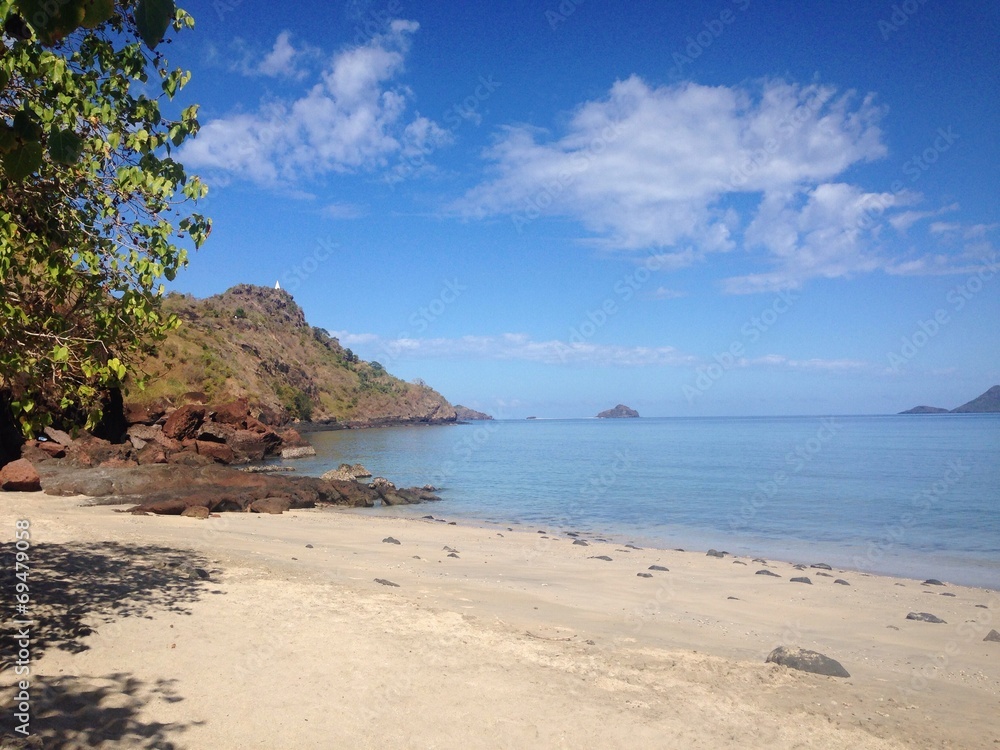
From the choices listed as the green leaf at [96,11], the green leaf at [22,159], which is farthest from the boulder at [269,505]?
the green leaf at [96,11]

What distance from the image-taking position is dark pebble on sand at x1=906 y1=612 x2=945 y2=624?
11.8 metres

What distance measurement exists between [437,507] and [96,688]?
24.2 metres

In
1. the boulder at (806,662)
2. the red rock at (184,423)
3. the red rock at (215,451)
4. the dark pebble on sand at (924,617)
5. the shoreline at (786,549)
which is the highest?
the red rock at (184,423)

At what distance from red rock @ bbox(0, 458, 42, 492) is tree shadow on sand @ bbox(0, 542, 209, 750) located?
420 inches

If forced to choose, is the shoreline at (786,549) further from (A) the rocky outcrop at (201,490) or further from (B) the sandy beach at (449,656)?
(B) the sandy beach at (449,656)

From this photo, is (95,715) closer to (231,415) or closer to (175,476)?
(175,476)

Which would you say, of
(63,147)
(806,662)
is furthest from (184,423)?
(63,147)

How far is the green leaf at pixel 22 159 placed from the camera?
2.95 metres

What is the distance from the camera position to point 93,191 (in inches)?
271

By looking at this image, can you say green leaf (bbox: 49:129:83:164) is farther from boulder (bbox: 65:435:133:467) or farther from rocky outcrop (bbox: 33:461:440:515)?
boulder (bbox: 65:435:133:467)

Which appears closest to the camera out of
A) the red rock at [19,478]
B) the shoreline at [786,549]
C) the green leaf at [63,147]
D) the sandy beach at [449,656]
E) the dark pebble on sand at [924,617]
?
the green leaf at [63,147]

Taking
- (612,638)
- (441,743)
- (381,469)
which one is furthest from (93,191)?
(381,469)

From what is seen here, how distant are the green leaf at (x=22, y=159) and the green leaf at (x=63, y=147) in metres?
0.16

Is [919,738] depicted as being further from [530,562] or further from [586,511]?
[586,511]
